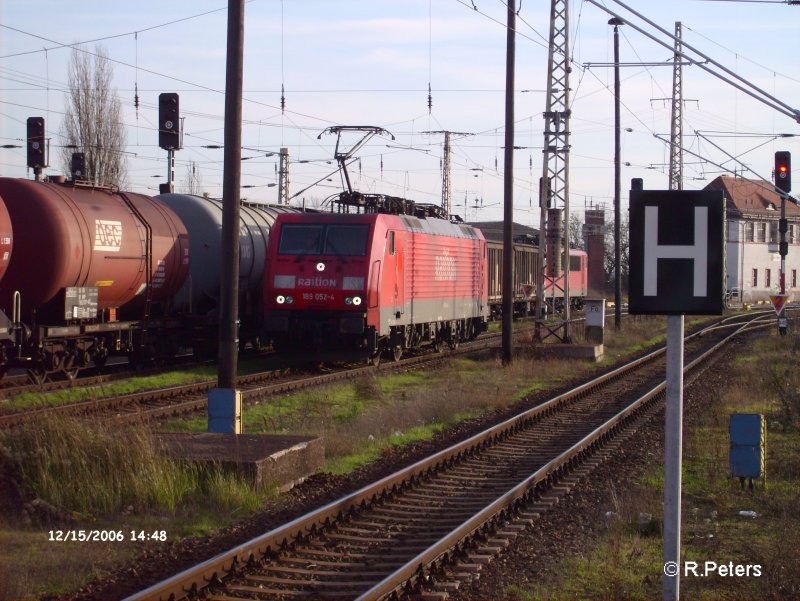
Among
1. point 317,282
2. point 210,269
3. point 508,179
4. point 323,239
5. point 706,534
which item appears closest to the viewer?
point 706,534

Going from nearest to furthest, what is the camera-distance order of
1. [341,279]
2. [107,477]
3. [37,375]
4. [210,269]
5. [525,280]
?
[107,477] < [37,375] < [341,279] < [210,269] < [525,280]

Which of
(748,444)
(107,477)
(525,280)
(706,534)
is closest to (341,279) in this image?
(748,444)

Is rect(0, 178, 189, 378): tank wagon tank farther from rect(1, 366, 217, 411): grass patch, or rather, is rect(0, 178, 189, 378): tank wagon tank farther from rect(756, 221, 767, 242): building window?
rect(756, 221, 767, 242): building window

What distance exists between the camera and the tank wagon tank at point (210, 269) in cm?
2208

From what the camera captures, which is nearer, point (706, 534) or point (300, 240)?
point (706, 534)

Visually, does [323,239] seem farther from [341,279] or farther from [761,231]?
[761,231]

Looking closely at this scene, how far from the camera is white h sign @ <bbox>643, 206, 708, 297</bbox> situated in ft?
18.0

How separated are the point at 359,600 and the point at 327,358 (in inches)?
599

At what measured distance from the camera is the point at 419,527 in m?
8.85

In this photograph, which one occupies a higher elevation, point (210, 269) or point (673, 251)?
point (210, 269)

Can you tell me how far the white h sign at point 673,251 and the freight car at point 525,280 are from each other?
71.7 ft

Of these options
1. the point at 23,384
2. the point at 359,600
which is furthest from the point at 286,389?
the point at 359,600

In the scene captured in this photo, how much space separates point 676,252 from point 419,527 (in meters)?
4.24

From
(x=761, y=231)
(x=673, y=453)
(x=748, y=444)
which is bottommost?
(x=748, y=444)
